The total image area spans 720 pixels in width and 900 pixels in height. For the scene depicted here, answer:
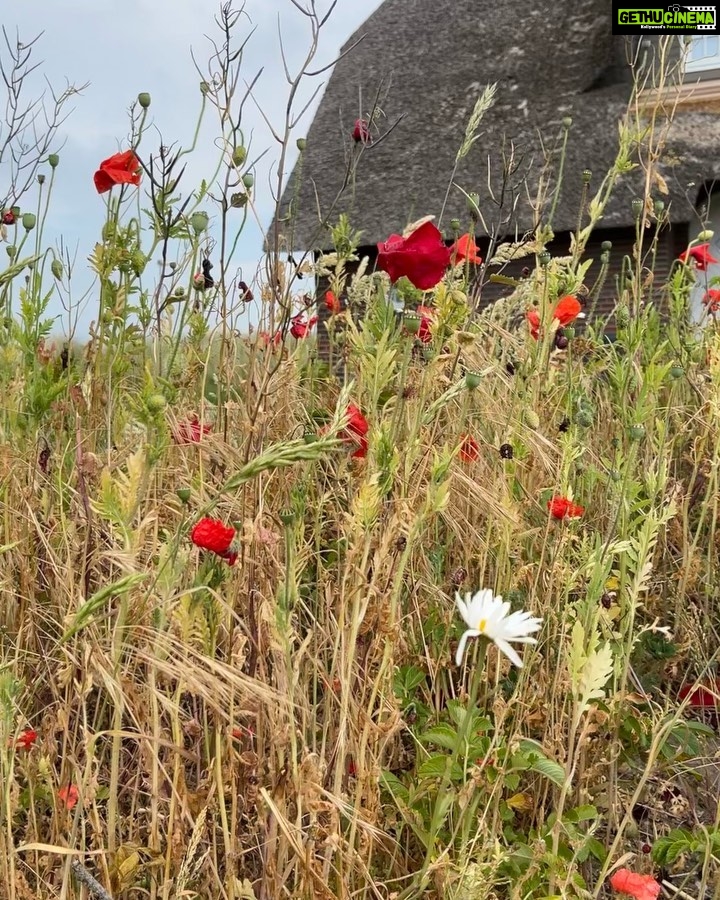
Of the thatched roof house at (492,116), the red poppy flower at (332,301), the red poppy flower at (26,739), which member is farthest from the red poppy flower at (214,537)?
the thatched roof house at (492,116)

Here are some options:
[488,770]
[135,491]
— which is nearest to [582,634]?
[488,770]

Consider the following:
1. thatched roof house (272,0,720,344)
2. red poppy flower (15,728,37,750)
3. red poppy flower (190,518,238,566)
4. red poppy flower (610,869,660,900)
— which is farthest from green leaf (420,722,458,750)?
thatched roof house (272,0,720,344)

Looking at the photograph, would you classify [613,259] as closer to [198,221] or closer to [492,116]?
[492,116]

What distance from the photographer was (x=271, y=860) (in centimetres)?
108

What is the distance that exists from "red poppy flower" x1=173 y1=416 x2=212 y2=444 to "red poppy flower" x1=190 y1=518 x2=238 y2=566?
1.66 feet

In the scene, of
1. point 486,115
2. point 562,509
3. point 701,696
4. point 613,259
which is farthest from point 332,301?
point 486,115

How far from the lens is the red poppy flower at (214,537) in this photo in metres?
1.07

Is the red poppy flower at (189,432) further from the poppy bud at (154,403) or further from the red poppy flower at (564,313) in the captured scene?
the red poppy flower at (564,313)

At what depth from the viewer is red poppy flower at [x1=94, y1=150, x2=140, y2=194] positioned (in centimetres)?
169

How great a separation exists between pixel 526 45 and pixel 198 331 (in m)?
12.0

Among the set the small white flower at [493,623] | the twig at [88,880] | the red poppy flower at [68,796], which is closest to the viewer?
the small white flower at [493,623]

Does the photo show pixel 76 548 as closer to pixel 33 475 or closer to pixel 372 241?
pixel 33 475

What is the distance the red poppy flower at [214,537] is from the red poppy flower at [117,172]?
0.85 m

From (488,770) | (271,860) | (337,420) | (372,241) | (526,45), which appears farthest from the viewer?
(526,45)
